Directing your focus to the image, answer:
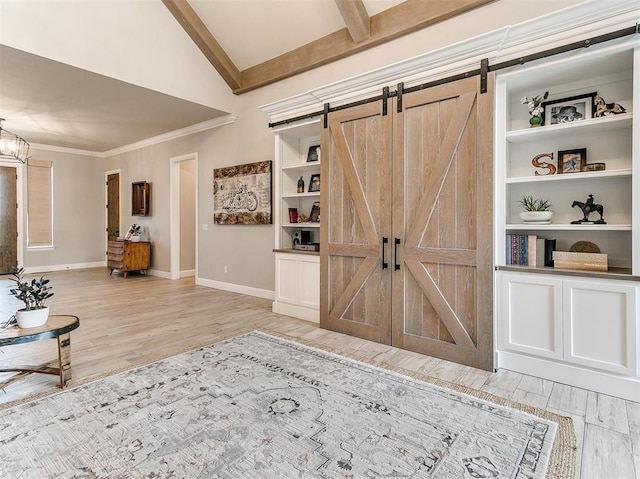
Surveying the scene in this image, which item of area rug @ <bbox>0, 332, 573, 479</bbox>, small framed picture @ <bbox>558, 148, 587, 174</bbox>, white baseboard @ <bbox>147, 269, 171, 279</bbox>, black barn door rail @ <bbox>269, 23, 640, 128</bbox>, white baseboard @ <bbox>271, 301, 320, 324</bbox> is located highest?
black barn door rail @ <bbox>269, 23, 640, 128</bbox>

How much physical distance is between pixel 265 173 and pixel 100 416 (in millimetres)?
3857

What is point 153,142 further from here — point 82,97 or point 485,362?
point 485,362

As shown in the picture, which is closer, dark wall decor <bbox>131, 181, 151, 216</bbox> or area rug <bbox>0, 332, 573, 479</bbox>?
area rug <bbox>0, 332, 573, 479</bbox>

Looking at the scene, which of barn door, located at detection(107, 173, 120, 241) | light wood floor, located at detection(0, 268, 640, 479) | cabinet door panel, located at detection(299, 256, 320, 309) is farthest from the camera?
barn door, located at detection(107, 173, 120, 241)

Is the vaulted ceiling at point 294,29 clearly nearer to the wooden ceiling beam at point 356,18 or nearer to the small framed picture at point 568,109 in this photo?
the wooden ceiling beam at point 356,18

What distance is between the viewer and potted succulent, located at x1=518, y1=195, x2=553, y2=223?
9.04 ft

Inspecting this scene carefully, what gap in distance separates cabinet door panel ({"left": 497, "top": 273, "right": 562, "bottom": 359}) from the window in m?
9.46

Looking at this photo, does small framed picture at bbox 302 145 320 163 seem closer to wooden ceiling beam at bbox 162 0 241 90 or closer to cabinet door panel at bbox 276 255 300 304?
cabinet door panel at bbox 276 255 300 304

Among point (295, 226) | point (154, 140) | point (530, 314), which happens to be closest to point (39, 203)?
point (154, 140)

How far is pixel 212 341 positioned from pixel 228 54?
14.4 ft

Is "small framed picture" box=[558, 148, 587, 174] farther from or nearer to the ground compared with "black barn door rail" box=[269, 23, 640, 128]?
nearer to the ground

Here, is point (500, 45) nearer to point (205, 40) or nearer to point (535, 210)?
point (535, 210)

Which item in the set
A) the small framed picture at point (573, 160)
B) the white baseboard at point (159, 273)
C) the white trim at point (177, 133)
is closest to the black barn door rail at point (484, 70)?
the small framed picture at point (573, 160)

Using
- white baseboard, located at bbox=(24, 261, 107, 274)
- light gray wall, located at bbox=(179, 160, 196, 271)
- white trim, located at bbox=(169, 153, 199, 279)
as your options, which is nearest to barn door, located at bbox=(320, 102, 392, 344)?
white trim, located at bbox=(169, 153, 199, 279)
